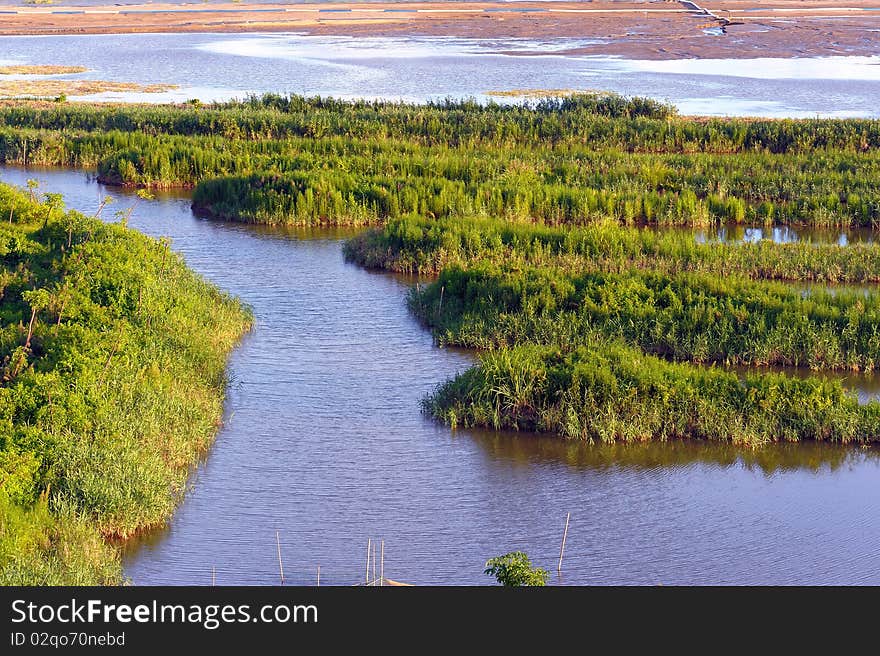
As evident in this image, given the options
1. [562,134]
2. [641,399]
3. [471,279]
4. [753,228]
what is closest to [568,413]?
[641,399]

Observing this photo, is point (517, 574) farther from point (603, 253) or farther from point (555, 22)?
point (555, 22)

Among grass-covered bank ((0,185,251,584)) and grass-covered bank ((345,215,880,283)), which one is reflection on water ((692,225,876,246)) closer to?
grass-covered bank ((345,215,880,283))

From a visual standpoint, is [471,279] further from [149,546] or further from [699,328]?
[149,546]

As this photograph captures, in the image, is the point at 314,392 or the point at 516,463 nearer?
the point at 516,463
